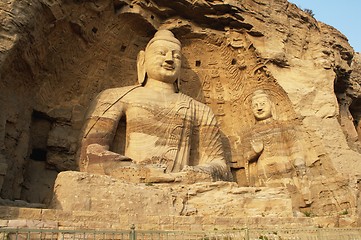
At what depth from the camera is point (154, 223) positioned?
17.0 ft

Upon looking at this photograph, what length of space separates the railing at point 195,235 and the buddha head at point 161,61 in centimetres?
488

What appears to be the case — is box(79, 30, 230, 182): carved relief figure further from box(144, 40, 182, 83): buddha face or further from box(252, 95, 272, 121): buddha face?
box(252, 95, 272, 121): buddha face

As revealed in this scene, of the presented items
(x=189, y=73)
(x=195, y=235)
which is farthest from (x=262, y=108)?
(x=195, y=235)

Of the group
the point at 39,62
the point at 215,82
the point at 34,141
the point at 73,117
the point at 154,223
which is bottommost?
the point at 154,223

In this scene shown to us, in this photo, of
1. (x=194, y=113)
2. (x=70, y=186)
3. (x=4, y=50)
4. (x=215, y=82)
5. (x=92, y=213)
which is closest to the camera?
(x=92, y=213)

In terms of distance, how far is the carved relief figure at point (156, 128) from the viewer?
24.4ft

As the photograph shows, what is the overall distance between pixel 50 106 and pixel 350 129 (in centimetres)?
801

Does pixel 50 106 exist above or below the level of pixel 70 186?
above

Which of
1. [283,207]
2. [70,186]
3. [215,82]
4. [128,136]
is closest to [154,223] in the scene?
[70,186]

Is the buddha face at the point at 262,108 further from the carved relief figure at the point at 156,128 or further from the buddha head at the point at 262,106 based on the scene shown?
the carved relief figure at the point at 156,128

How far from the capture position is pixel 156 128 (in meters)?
8.48

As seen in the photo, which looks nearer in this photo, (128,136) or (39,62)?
(39,62)

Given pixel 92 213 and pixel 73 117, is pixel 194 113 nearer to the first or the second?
pixel 73 117

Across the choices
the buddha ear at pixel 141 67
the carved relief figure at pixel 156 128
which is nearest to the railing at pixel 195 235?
the carved relief figure at pixel 156 128
